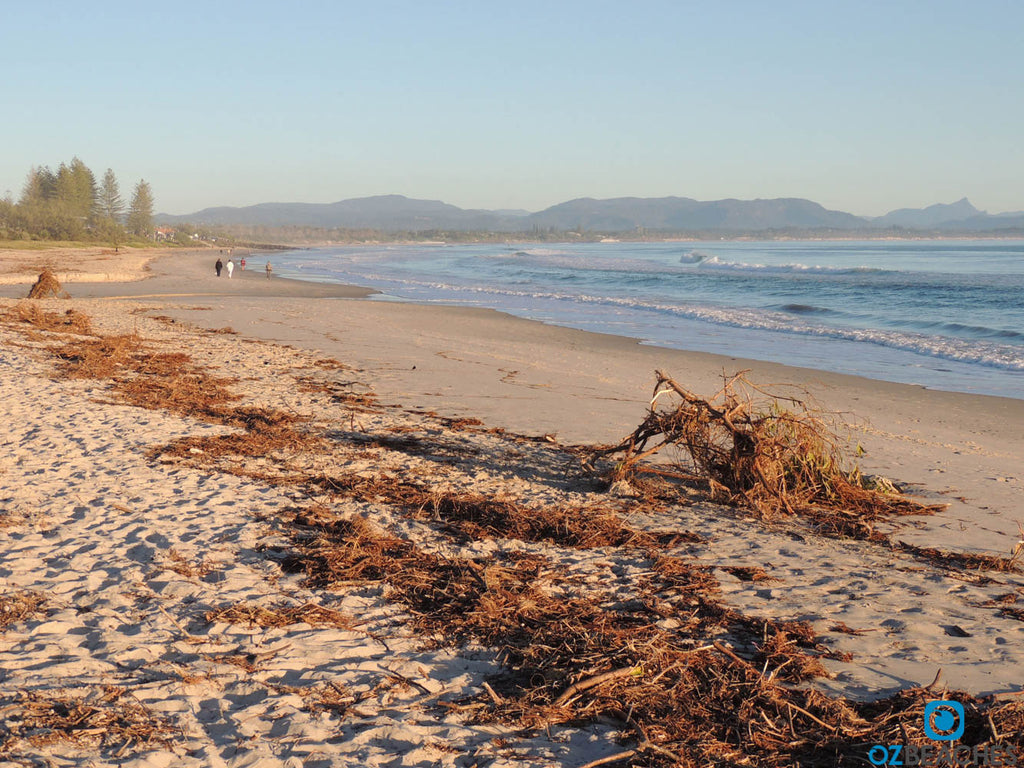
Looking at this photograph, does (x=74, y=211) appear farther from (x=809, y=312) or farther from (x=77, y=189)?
(x=809, y=312)

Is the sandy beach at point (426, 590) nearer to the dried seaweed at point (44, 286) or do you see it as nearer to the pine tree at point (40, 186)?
the dried seaweed at point (44, 286)

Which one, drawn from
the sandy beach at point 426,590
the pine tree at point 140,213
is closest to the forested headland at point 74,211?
the pine tree at point 140,213

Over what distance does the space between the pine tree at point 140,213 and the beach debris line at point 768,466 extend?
113 meters

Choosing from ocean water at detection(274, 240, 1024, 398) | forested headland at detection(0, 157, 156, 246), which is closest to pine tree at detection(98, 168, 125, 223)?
forested headland at detection(0, 157, 156, 246)

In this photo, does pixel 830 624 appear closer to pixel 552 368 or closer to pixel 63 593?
pixel 63 593

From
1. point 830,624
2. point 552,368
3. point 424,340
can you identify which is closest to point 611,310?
point 424,340

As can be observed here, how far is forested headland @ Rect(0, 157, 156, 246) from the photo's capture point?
73.2 metres

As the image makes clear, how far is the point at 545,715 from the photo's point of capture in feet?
9.52

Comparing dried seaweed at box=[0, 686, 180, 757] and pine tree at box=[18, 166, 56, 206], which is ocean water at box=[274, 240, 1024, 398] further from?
pine tree at box=[18, 166, 56, 206]

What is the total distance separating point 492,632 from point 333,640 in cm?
73

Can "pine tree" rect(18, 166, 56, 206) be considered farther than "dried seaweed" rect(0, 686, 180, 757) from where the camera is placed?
Yes

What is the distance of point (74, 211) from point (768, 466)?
97.4m

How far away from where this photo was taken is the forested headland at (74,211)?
73.2m

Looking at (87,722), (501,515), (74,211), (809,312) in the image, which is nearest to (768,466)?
(501,515)
